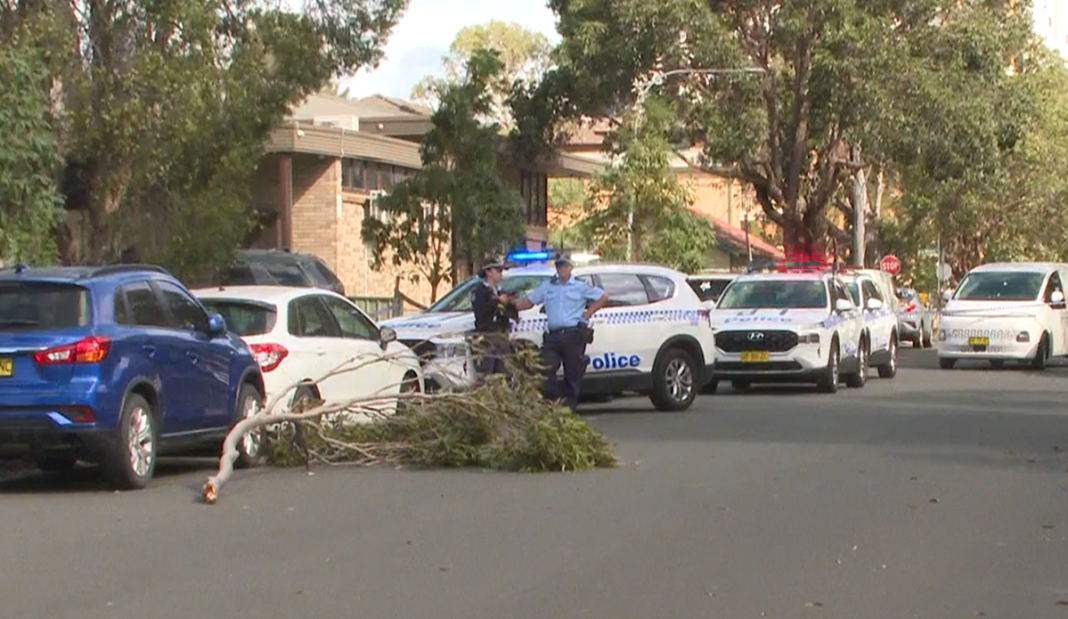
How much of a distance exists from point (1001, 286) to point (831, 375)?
8637mm

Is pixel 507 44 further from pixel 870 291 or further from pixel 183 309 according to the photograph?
pixel 183 309

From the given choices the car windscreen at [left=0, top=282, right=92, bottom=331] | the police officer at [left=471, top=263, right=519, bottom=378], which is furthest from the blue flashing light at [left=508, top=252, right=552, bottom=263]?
the car windscreen at [left=0, top=282, right=92, bottom=331]

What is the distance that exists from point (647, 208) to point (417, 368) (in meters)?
24.0

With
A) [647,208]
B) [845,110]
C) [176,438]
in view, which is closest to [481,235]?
[647,208]

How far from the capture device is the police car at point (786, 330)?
948 inches

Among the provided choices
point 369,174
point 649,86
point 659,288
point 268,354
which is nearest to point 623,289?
point 659,288

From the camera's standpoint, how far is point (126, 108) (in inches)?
794

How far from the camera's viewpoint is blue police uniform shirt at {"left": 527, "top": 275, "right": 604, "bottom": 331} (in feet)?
59.8

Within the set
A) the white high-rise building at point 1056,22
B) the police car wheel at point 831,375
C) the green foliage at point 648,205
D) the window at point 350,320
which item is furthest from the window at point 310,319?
the white high-rise building at point 1056,22

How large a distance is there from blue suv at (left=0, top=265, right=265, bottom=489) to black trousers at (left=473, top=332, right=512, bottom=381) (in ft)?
9.94

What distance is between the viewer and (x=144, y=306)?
1338 cm

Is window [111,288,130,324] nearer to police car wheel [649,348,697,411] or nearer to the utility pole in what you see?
police car wheel [649,348,697,411]

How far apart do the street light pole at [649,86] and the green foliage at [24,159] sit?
889 inches

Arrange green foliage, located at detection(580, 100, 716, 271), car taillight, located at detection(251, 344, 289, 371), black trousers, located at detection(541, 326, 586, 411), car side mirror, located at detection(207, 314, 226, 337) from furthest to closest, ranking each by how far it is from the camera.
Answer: green foliage, located at detection(580, 100, 716, 271)
black trousers, located at detection(541, 326, 586, 411)
car taillight, located at detection(251, 344, 289, 371)
car side mirror, located at detection(207, 314, 226, 337)
